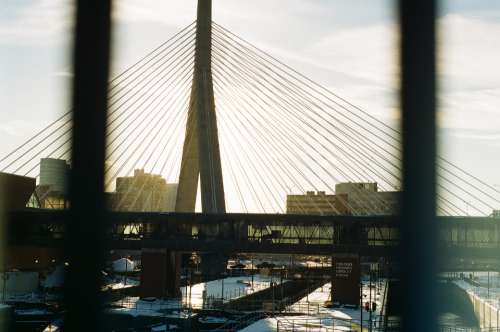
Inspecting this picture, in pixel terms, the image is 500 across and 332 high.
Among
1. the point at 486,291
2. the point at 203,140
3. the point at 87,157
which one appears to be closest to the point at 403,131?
the point at 87,157

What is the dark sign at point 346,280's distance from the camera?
47594 millimetres

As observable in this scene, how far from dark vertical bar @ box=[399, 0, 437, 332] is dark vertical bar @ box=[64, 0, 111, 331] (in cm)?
574

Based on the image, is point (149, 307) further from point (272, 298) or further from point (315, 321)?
point (272, 298)

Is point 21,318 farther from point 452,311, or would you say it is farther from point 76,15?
point 452,311

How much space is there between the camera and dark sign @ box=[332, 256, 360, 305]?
47.6 m

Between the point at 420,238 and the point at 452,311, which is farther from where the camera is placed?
the point at 452,311

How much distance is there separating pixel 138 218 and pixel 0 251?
1025 cm

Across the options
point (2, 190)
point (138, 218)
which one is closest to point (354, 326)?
point (138, 218)

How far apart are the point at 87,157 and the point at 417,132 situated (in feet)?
24.5

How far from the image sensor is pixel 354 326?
118ft

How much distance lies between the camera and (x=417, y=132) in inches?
543

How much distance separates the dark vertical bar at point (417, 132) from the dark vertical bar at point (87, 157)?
226 inches

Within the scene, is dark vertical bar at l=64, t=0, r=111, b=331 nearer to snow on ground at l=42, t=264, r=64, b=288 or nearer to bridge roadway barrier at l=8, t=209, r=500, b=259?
bridge roadway barrier at l=8, t=209, r=500, b=259

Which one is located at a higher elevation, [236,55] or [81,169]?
[236,55]
